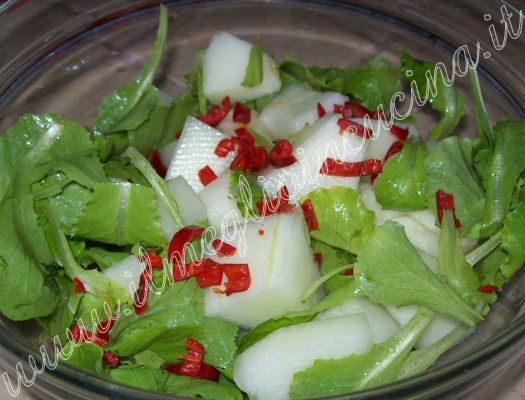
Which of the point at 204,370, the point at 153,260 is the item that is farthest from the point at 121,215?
the point at 204,370

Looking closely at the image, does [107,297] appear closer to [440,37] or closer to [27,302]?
[27,302]

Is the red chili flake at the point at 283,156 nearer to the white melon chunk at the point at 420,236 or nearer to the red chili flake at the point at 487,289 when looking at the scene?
the white melon chunk at the point at 420,236

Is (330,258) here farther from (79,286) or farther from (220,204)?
(79,286)

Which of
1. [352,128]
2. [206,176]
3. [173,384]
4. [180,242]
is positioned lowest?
[173,384]

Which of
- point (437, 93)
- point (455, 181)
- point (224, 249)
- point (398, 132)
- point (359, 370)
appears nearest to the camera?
point (359, 370)

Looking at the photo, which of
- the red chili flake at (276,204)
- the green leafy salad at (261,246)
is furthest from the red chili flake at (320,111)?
the red chili flake at (276,204)

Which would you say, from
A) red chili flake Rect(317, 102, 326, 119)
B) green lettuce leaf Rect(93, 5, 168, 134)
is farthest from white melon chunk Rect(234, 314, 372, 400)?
green lettuce leaf Rect(93, 5, 168, 134)
